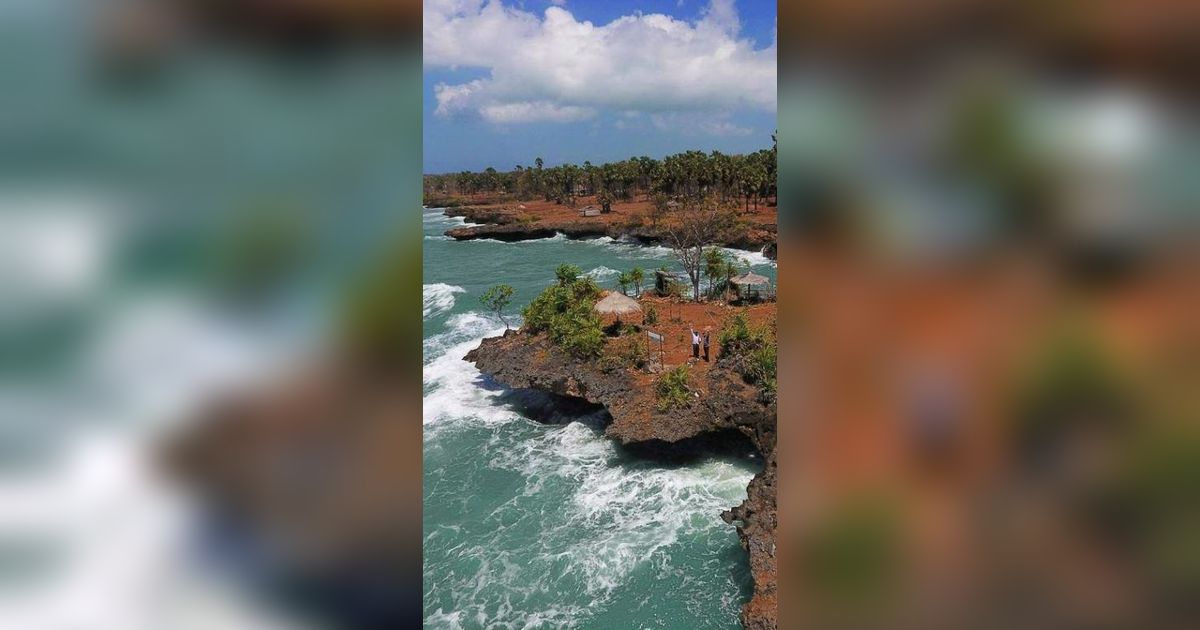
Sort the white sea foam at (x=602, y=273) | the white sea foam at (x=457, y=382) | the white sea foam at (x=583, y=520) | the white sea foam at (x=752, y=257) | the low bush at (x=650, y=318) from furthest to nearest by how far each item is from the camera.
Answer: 1. the white sea foam at (x=752, y=257)
2. the white sea foam at (x=602, y=273)
3. the low bush at (x=650, y=318)
4. the white sea foam at (x=457, y=382)
5. the white sea foam at (x=583, y=520)

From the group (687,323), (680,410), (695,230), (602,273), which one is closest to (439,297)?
(602,273)
